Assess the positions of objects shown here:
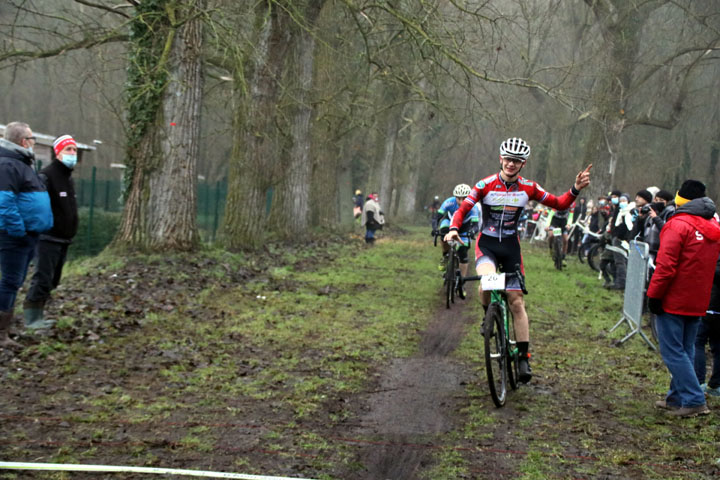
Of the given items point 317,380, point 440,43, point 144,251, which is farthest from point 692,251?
A: point 144,251

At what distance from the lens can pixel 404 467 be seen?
516 centimetres

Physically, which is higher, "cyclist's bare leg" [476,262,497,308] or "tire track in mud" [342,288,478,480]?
"cyclist's bare leg" [476,262,497,308]

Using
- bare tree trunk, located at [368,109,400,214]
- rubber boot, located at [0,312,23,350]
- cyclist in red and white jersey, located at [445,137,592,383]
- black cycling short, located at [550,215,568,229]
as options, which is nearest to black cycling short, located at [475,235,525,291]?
cyclist in red and white jersey, located at [445,137,592,383]

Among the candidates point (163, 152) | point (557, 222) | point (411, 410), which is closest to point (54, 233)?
point (411, 410)

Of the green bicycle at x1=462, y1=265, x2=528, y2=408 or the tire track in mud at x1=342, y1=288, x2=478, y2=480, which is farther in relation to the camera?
the green bicycle at x1=462, y1=265, x2=528, y2=408

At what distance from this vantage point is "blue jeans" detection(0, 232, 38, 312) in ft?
25.4

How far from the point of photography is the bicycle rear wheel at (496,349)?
675cm

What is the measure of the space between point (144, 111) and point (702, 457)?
1074 centimetres

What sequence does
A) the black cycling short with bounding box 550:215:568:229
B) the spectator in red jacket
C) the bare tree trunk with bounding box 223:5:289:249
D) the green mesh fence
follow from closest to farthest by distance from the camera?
the spectator in red jacket
the bare tree trunk with bounding box 223:5:289:249
the green mesh fence
the black cycling short with bounding box 550:215:568:229

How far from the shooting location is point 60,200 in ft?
27.4

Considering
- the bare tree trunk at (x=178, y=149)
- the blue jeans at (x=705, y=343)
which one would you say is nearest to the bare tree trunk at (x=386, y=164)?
the bare tree trunk at (x=178, y=149)

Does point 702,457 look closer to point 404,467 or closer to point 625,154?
point 404,467

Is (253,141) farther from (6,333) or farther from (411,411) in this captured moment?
(411,411)

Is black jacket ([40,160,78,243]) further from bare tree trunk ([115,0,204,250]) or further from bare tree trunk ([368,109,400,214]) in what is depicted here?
bare tree trunk ([368,109,400,214])
